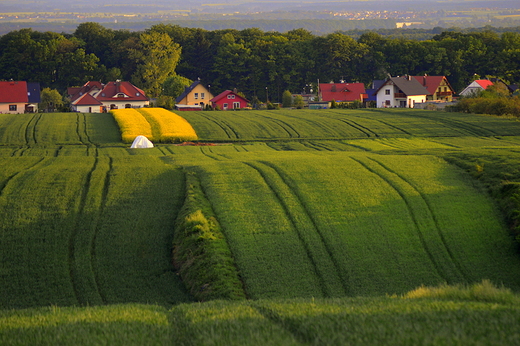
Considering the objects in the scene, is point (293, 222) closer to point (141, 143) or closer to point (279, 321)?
point (279, 321)

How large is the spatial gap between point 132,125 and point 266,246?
40.7 metres

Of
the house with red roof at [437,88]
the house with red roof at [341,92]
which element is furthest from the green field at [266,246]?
the house with red roof at [341,92]

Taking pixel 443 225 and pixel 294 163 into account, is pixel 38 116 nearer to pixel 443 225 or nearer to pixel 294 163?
pixel 294 163

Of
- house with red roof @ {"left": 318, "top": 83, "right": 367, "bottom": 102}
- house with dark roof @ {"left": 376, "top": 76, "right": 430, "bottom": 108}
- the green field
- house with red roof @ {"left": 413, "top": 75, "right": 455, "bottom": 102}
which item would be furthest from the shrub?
house with red roof @ {"left": 413, "top": 75, "right": 455, "bottom": 102}

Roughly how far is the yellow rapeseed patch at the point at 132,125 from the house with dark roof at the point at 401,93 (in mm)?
49937

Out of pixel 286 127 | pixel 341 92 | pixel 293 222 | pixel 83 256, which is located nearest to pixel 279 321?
pixel 83 256

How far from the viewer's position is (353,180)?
31203 mm

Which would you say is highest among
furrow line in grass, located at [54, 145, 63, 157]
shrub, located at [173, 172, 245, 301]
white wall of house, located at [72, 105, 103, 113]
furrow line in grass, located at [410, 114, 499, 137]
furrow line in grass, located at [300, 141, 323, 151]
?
shrub, located at [173, 172, 245, 301]

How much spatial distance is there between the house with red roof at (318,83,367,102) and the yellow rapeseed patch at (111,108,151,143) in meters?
51.9

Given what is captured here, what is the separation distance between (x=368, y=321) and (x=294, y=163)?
23.4 metres

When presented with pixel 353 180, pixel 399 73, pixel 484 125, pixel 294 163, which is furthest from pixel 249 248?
pixel 399 73

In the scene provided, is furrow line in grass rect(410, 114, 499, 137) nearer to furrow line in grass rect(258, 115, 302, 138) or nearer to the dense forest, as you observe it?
furrow line in grass rect(258, 115, 302, 138)

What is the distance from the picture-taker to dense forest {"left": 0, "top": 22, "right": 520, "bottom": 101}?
126 meters

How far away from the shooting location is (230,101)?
363ft
